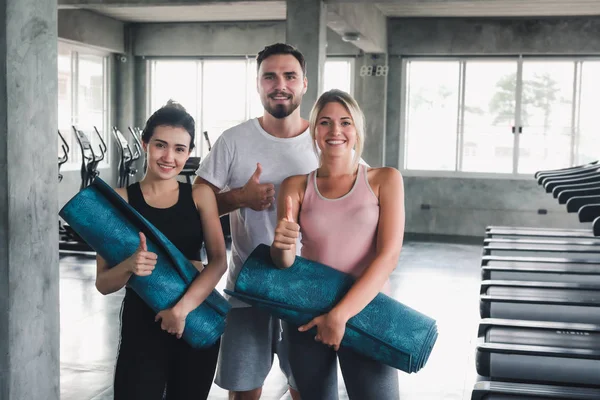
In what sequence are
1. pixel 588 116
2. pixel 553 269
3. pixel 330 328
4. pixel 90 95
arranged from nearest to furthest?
pixel 330 328 → pixel 553 269 → pixel 588 116 → pixel 90 95

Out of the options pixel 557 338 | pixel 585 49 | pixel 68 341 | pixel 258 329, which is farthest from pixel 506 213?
pixel 258 329

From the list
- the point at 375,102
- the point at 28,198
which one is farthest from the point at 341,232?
the point at 375,102

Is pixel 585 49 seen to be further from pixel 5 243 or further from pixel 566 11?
pixel 5 243

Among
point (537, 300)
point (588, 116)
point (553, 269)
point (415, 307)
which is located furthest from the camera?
point (588, 116)

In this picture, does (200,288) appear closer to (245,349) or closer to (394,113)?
(245,349)

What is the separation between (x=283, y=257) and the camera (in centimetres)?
177

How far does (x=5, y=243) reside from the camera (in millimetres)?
2008

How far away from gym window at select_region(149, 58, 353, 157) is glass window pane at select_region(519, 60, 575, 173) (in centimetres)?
408

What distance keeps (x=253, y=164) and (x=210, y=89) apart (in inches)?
358

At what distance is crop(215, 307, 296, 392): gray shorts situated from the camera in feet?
7.45

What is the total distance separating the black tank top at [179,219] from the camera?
6.38 ft

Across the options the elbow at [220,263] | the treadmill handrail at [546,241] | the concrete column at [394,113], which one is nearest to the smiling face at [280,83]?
the elbow at [220,263]

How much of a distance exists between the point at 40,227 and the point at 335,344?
104 centimetres

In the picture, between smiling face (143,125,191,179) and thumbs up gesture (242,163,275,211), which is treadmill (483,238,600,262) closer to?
thumbs up gesture (242,163,275,211)
